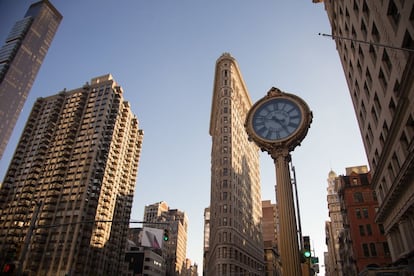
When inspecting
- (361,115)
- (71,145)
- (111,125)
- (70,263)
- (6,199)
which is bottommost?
(70,263)

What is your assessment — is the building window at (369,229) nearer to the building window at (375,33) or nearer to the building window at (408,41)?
the building window at (375,33)

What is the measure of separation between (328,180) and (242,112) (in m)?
119

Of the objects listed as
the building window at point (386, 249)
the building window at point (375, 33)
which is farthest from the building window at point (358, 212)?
the building window at point (375, 33)

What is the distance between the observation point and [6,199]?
98.5m

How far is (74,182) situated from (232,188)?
5083 cm

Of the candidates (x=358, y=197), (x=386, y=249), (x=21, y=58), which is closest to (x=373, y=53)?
(x=386, y=249)

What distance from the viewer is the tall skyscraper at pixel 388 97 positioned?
65.8 feet

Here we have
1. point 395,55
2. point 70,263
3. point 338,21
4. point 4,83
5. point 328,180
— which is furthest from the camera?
point 328,180

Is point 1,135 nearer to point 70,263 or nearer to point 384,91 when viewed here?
point 70,263

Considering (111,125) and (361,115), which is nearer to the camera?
(361,115)

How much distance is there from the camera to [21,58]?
143m

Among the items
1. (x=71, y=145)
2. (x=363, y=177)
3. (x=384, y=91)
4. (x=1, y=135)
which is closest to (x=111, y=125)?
(x=71, y=145)

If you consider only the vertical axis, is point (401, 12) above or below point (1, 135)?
below

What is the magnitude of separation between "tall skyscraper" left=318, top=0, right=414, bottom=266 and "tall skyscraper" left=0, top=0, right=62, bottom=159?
455 feet
